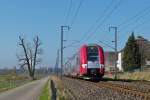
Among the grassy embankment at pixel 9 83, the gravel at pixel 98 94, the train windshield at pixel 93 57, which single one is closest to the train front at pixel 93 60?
the train windshield at pixel 93 57

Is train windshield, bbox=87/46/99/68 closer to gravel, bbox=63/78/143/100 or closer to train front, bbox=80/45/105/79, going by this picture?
train front, bbox=80/45/105/79

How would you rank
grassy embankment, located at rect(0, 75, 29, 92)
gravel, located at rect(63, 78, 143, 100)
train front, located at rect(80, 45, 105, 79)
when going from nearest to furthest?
1. gravel, located at rect(63, 78, 143, 100)
2. train front, located at rect(80, 45, 105, 79)
3. grassy embankment, located at rect(0, 75, 29, 92)

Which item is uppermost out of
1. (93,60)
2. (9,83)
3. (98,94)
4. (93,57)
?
(93,57)

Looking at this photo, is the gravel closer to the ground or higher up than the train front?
closer to the ground

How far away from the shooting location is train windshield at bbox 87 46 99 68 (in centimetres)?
5206

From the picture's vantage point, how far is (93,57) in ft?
172

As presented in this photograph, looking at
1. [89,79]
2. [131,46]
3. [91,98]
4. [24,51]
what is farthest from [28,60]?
[91,98]

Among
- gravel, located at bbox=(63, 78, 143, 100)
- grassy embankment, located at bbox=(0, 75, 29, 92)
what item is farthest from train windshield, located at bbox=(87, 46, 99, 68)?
gravel, located at bbox=(63, 78, 143, 100)

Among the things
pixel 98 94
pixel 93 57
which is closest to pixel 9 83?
pixel 93 57

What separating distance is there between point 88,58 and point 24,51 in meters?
62.1

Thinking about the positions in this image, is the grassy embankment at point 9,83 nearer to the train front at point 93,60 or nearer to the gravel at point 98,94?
the train front at point 93,60

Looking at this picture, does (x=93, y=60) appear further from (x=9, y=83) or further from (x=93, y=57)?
(x=9, y=83)

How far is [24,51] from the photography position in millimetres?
112875

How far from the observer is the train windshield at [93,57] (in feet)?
171
